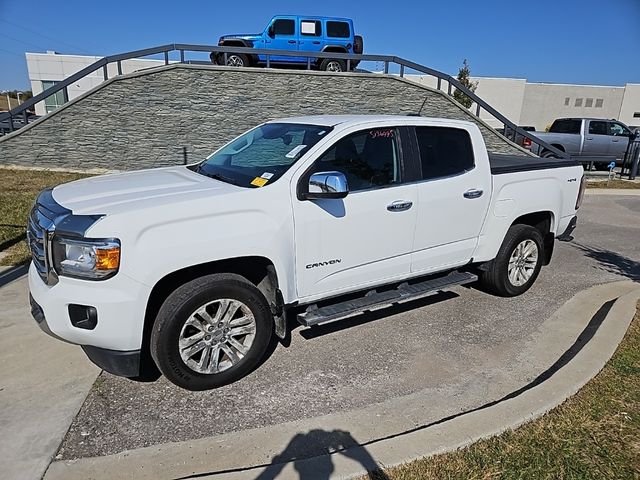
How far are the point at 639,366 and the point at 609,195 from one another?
1077 cm

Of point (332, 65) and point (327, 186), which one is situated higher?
point (332, 65)

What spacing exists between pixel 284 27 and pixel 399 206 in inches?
569

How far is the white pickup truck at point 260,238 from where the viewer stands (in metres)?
2.72

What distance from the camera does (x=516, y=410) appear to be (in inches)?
112

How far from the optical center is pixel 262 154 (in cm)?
379

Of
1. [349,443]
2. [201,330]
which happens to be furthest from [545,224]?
[201,330]

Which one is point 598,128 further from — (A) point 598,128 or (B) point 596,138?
(B) point 596,138

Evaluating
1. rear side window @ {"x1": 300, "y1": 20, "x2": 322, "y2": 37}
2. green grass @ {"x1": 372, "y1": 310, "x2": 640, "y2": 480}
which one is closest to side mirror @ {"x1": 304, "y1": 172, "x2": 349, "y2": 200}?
green grass @ {"x1": 372, "y1": 310, "x2": 640, "y2": 480}

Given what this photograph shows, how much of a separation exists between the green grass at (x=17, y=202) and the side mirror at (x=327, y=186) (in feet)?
13.6

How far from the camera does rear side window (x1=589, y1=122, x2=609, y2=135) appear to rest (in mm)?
16797

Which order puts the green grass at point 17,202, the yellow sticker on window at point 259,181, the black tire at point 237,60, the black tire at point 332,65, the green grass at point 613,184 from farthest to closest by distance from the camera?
the black tire at point 332,65
the black tire at point 237,60
the green grass at point 613,184
the green grass at point 17,202
the yellow sticker on window at point 259,181

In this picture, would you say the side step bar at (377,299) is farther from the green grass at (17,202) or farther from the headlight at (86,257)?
the green grass at (17,202)

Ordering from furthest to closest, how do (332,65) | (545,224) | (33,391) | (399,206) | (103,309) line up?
(332,65)
(545,224)
(399,206)
(33,391)
(103,309)

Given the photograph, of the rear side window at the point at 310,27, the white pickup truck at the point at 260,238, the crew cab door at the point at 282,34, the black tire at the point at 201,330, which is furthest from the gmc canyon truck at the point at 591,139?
the black tire at the point at 201,330
